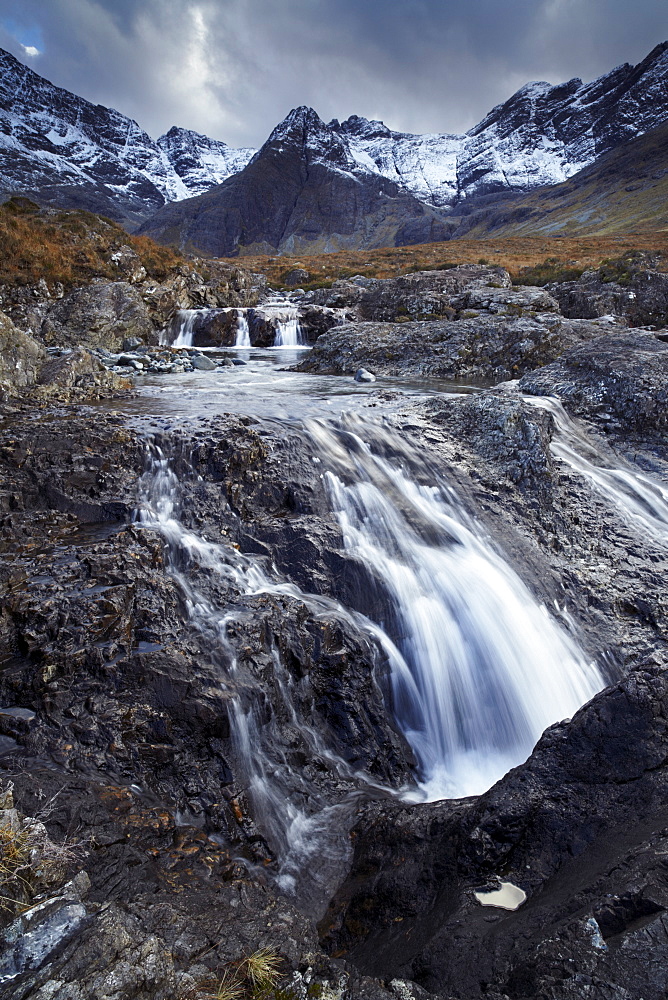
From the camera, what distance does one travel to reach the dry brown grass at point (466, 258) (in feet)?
123

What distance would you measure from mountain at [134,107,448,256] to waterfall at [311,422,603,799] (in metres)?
146

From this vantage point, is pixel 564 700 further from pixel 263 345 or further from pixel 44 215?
pixel 44 215

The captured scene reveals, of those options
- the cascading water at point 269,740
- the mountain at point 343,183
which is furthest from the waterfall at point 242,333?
the mountain at point 343,183

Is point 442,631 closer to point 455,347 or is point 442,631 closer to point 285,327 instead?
point 455,347

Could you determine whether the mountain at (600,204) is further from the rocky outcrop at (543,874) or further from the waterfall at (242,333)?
the rocky outcrop at (543,874)

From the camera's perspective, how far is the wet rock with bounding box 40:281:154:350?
19.3 metres

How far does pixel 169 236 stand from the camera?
488 ft

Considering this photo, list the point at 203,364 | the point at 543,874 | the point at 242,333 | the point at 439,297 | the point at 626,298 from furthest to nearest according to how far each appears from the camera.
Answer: the point at 242,333
the point at 626,298
the point at 439,297
the point at 203,364
the point at 543,874

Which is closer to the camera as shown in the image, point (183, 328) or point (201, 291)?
point (183, 328)

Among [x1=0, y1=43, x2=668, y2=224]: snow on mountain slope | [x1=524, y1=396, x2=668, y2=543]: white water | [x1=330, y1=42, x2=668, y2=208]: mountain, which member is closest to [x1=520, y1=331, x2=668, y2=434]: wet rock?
[x1=524, y1=396, x2=668, y2=543]: white water

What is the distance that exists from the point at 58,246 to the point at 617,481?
24545mm

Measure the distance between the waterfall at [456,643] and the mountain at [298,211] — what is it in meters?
146

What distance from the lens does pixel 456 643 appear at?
725 centimetres

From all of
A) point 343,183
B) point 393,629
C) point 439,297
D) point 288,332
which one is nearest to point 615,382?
point 393,629
